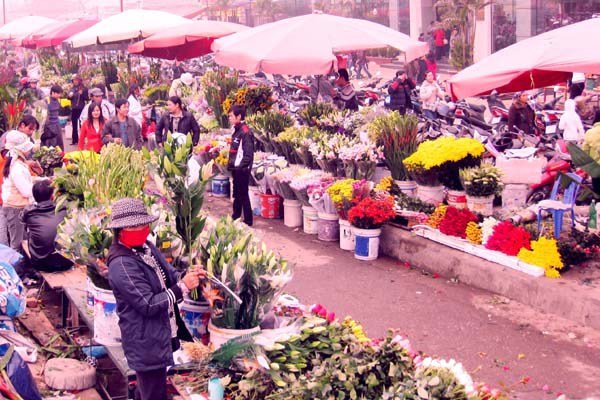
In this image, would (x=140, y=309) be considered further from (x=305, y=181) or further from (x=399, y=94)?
(x=399, y=94)

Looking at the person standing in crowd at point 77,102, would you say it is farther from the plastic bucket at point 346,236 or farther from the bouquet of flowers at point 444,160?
the bouquet of flowers at point 444,160

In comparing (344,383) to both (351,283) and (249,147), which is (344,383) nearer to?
(351,283)

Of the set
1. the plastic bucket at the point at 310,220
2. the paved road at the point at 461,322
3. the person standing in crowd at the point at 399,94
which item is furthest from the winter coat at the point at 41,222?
the person standing in crowd at the point at 399,94

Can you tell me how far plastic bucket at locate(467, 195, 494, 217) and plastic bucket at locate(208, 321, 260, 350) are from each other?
4.90 meters

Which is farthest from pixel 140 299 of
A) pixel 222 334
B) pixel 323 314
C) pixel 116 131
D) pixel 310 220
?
pixel 116 131

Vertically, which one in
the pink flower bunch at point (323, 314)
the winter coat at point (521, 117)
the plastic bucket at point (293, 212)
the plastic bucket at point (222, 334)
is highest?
the winter coat at point (521, 117)

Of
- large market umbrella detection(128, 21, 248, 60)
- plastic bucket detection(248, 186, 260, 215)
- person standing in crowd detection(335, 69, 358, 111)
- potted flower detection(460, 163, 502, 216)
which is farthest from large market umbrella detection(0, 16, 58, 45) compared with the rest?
potted flower detection(460, 163, 502, 216)

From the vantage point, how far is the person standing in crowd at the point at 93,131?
42.7ft

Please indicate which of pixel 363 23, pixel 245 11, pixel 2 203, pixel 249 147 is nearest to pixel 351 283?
pixel 249 147

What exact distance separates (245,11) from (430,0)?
22.5 meters

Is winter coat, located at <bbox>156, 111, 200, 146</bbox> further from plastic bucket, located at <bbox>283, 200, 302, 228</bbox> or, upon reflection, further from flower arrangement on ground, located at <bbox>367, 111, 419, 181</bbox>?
flower arrangement on ground, located at <bbox>367, 111, 419, 181</bbox>

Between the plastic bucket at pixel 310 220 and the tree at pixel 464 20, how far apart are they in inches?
744

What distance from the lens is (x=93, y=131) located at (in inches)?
516

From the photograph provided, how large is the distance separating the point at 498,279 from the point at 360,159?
2817 mm
